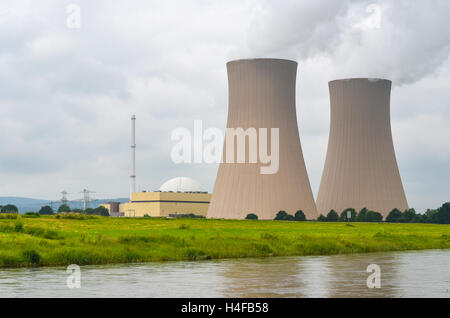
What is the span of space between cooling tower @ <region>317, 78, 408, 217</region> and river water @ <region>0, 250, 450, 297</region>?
1283 inches

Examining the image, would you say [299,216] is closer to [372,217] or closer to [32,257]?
[372,217]

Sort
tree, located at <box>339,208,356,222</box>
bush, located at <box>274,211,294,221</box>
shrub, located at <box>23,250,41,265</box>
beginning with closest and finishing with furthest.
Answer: shrub, located at <box>23,250,41,265</box> → bush, located at <box>274,211,294,221</box> → tree, located at <box>339,208,356,222</box>

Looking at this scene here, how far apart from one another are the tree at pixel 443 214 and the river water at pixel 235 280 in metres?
42.6

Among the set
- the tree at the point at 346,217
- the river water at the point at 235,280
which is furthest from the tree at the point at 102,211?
the river water at the point at 235,280

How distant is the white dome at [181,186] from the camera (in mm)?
102625

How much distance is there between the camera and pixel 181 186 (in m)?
103

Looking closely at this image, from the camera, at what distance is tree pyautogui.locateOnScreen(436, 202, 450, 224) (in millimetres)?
65562
